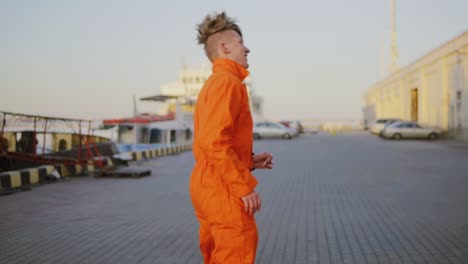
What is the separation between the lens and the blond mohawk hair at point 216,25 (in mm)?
2782

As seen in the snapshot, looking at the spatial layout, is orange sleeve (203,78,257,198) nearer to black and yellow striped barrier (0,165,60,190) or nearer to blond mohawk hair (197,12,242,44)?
blond mohawk hair (197,12,242,44)

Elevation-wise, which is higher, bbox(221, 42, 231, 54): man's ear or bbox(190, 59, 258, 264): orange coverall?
bbox(221, 42, 231, 54): man's ear

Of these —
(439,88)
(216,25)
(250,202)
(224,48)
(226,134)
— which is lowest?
(250,202)

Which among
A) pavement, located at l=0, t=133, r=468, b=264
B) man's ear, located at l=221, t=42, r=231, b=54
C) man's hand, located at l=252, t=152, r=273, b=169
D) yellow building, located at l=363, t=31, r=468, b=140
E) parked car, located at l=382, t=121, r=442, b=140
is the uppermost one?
yellow building, located at l=363, t=31, r=468, b=140

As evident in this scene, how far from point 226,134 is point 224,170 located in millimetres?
192

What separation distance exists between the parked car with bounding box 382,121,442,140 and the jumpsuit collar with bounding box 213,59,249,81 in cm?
3295

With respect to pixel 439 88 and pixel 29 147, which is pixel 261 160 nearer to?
pixel 29 147

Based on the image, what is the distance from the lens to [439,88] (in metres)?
33.4

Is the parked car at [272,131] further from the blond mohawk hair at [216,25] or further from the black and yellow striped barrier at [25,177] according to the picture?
the blond mohawk hair at [216,25]

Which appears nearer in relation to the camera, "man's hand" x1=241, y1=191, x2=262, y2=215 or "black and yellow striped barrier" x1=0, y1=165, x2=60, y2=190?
"man's hand" x1=241, y1=191, x2=262, y2=215

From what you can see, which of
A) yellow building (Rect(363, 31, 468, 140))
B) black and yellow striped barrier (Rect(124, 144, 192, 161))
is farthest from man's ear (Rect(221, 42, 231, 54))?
yellow building (Rect(363, 31, 468, 140))

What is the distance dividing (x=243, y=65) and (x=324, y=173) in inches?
437

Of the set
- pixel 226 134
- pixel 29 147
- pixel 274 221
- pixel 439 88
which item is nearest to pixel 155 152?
pixel 29 147

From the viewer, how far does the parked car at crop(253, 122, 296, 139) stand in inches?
1570
